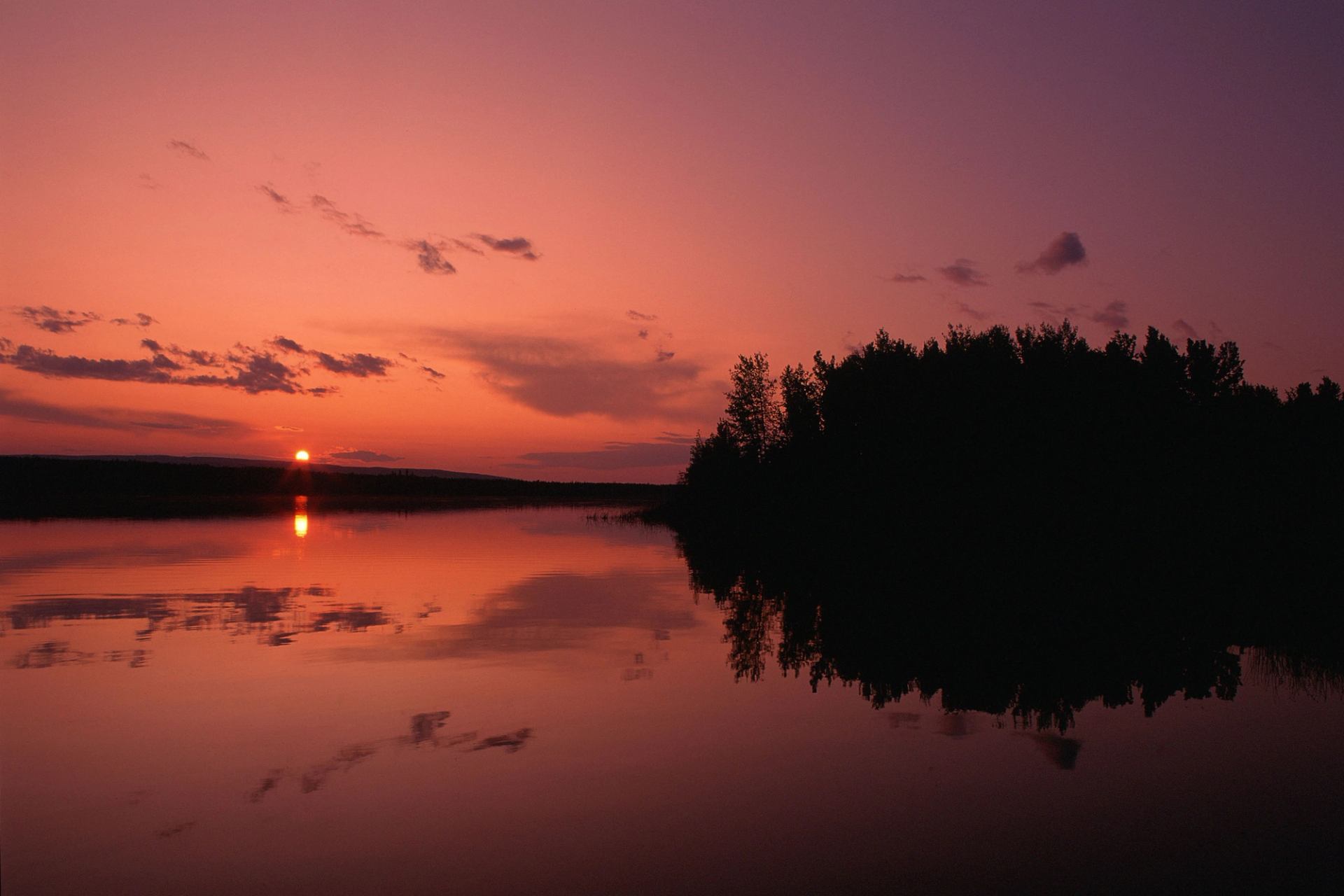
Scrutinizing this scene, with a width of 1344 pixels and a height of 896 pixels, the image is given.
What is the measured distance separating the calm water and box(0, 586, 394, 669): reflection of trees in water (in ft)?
0.99

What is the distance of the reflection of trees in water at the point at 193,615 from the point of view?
19778 millimetres

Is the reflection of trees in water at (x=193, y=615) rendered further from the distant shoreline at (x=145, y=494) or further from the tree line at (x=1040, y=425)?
the distant shoreline at (x=145, y=494)

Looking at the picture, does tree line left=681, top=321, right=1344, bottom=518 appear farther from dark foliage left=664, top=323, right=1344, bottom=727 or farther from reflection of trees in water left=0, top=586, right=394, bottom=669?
reflection of trees in water left=0, top=586, right=394, bottom=669

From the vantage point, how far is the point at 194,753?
12.4m

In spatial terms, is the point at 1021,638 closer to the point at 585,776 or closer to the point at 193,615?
the point at 585,776

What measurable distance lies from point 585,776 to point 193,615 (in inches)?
684

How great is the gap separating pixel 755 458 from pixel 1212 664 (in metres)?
77.1

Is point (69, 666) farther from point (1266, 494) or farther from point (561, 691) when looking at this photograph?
point (1266, 494)

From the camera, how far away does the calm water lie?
899cm

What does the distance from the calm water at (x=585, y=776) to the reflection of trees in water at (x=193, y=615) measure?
0.30m

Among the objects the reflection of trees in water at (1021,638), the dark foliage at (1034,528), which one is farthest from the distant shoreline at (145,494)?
the reflection of trees in water at (1021,638)

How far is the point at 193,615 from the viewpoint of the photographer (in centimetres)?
2448

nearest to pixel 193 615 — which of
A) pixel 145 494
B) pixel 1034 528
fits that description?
pixel 1034 528

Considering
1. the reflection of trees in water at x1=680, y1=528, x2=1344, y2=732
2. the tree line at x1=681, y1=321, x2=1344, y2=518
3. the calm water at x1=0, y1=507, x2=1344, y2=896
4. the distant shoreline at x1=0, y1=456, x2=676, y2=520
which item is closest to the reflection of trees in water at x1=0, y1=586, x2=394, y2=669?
the calm water at x1=0, y1=507, x2=1344, y2=896
